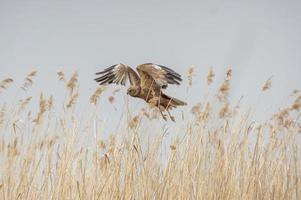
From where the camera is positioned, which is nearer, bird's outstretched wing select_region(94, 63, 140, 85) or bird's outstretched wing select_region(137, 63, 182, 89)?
bird's outstretched wing select_region(137, 63, 182, 89)

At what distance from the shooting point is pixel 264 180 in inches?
158

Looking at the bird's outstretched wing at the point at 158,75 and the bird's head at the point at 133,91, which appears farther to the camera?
the bird's head at the point at 133,91

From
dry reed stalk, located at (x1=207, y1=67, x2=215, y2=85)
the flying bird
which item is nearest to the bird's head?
the flying bird

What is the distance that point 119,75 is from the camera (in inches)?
205

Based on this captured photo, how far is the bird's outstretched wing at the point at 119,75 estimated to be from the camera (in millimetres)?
5160

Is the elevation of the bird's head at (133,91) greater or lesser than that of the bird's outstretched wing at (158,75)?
lesser

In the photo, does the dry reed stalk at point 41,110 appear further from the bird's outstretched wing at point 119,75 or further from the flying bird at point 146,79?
the bird's outstretched wing at point 119,75

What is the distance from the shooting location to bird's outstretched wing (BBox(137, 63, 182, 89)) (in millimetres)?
4297

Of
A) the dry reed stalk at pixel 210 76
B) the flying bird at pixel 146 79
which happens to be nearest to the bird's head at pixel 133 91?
the flying bird at pixel 146 79

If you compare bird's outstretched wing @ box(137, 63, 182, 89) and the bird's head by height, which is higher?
bird's outstretched wing @ box(137, 63, 182, 89)

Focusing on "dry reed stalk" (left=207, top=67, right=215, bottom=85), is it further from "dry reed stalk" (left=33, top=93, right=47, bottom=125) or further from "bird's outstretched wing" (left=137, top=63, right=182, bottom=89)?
"dry reed stalk" (left=33, top=93, right=47, bottom=125)

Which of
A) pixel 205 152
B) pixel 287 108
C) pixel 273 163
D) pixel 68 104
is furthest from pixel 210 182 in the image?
pixel 68 104

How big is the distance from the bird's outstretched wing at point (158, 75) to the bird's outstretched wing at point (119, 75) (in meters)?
0.12

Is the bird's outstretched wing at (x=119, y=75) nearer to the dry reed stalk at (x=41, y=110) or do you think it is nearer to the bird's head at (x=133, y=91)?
the bird's head at (x=133, y=91)
